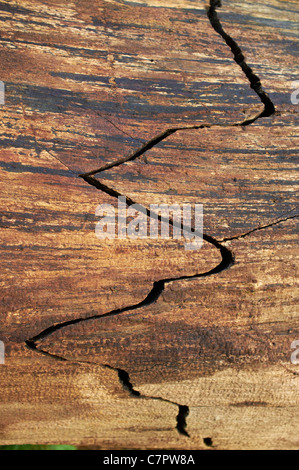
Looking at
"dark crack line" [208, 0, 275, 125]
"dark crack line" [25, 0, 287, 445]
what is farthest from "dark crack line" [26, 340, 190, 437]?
"dark crack line" [208, 0, 275, 125]

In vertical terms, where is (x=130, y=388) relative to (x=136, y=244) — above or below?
below

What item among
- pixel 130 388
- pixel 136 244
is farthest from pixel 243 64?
pixel 130 388

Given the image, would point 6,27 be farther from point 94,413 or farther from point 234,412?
point 234,412

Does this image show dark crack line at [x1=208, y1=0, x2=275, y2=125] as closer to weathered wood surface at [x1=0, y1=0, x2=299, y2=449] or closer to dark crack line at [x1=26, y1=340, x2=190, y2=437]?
weathered wood surface at [x1=0, y1=0, x2=299, y2=449]

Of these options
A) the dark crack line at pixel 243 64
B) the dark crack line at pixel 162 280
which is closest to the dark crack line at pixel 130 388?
the dark crack line at pixel 162 280

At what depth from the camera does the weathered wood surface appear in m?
1.09

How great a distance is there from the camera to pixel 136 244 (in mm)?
1119

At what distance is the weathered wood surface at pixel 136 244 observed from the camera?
1.09 meters

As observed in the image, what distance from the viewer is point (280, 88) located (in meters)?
1.34

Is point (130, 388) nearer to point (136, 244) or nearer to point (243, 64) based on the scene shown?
point (136, 244)

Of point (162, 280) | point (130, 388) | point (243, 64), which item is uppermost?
point (243, 64)

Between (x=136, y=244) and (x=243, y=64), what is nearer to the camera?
(x=136, y=244)

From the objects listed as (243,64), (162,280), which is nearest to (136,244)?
(162,280)

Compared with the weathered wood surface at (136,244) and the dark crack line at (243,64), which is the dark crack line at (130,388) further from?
the dark crack line at (243,64)
